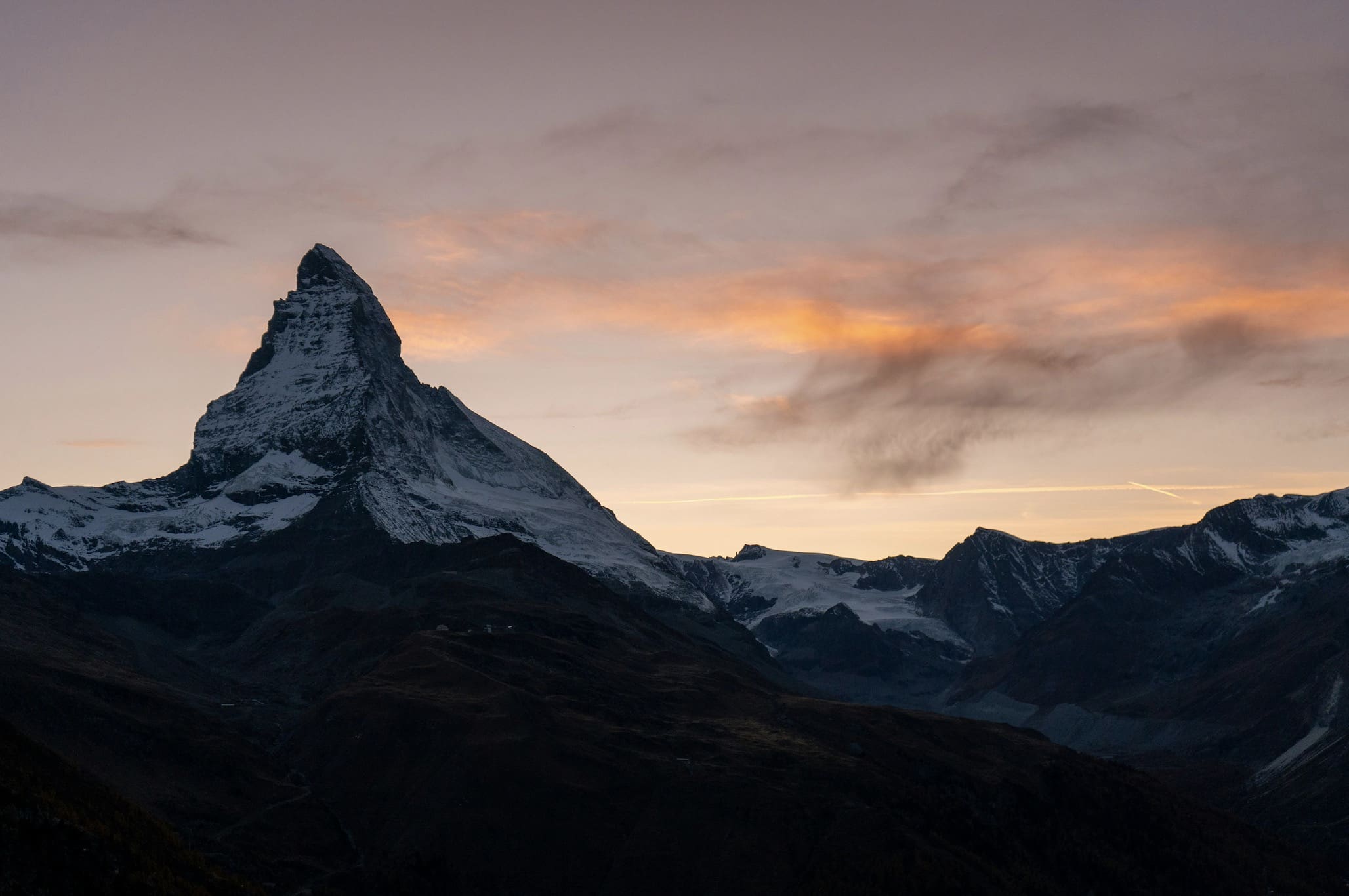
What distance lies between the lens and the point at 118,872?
344ft

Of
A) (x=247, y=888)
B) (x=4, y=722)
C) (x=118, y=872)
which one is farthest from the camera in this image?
(x=4, y=722)

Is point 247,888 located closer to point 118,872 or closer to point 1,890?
point 118,872

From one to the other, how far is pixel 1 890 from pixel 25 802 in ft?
47.6

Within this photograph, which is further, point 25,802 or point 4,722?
point 4,722

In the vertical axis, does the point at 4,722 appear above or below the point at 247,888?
above

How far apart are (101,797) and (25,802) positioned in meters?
30.6

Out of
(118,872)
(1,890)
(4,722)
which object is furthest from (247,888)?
(4,722)

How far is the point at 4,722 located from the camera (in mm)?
138500

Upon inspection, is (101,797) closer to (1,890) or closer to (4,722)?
(4,722)

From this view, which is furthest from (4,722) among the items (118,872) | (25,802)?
(118,872)

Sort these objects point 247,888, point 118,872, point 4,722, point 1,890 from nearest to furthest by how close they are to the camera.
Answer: point 1,890 → point 118,872 → point 247,888 → point 4,722

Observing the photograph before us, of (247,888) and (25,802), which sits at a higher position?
(25,802)

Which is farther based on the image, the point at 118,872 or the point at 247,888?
the point at 247,888

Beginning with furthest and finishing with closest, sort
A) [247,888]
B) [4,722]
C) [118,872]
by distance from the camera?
[4,722]
[247,888]
[118,872]
